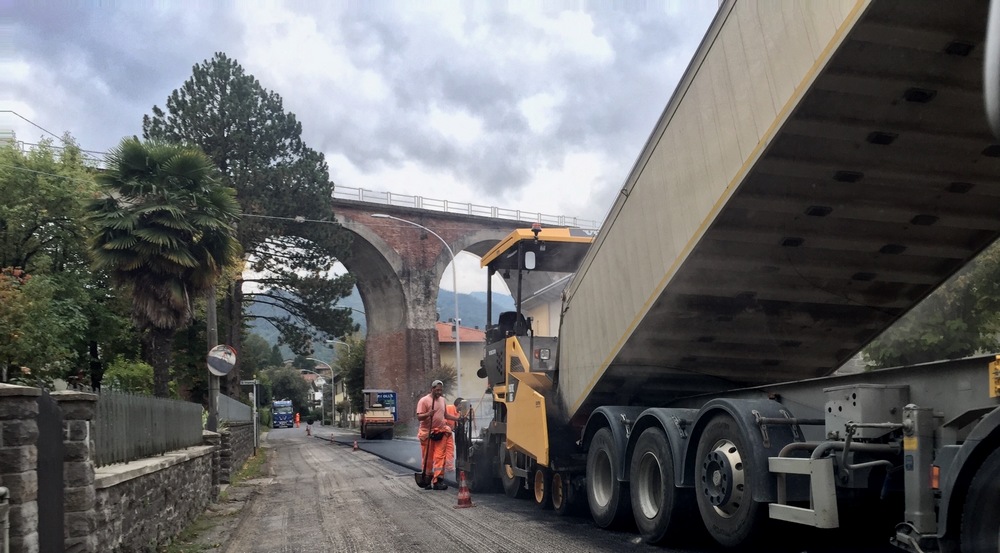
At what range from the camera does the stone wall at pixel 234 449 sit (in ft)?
52.2

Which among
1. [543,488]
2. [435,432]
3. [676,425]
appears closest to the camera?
[676,425]

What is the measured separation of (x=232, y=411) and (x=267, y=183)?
12.7 m

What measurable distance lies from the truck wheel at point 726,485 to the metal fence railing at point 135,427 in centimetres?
476

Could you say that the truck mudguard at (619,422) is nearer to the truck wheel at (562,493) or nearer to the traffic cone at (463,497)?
the truck wheel at (562,493)

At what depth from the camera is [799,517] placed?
528 cm

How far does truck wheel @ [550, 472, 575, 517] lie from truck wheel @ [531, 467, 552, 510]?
5 centimetres

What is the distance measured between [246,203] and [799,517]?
29900 millimetres

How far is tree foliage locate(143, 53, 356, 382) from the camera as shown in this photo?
3173 centimetres

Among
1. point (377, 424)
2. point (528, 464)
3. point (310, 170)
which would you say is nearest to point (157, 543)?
point (528, 464)

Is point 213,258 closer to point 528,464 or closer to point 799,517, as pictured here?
point 528,464

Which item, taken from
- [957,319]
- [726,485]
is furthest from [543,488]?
[957,319]

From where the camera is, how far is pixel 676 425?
6.99 m

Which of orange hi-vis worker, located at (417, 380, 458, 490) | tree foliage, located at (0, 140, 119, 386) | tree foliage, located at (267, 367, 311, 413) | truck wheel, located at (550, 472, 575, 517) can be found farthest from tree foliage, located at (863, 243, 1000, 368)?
tree foliage, located at (267, 367, 311, 413)

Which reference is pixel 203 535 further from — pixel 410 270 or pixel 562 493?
pixel 410 270
